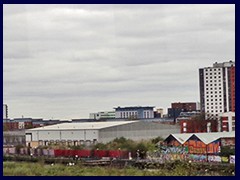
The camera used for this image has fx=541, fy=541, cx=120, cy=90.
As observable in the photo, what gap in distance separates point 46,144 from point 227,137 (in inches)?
82.7

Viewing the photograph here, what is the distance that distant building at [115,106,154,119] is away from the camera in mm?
8223

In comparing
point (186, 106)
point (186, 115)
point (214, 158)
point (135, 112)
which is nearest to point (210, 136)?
point (214, 158)

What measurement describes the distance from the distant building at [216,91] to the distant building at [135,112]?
959 millimetres

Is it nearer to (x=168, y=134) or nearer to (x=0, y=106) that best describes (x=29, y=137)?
(x=168, y=134)

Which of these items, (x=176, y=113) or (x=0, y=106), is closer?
(x=0, y=106)

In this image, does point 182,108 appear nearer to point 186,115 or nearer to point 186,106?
point 186,106

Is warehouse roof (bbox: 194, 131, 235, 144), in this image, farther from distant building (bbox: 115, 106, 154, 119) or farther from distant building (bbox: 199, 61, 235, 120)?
distant building (bbox: 199, 61, 235, 120)

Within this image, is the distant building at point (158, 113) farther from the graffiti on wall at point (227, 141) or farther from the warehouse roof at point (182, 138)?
the graffiti on wall at point (227, 141)

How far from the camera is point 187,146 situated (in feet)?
20.9

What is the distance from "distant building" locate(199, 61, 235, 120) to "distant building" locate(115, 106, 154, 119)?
96cm

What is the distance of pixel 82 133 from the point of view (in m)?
6.55

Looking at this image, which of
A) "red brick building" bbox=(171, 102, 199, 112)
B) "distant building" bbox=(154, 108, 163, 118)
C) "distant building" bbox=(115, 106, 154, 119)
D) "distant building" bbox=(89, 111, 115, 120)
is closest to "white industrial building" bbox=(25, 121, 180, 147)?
"distant building" bbox=(89, 111, 115, 120)

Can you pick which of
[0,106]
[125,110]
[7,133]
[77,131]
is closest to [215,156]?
[77,131]

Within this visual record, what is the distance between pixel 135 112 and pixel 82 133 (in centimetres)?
237
